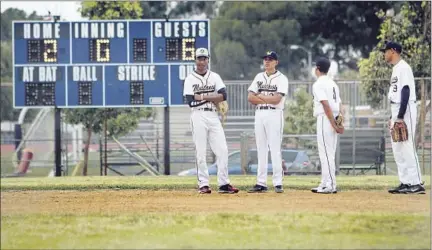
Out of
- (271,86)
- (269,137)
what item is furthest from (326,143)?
(271,86)

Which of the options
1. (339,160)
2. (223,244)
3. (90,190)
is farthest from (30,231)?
(339,160)

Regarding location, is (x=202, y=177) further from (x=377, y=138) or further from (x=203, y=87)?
(x=377, y=138)

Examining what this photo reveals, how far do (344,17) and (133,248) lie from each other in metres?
32.7

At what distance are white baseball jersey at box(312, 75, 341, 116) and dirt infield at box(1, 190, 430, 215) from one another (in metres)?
1.10

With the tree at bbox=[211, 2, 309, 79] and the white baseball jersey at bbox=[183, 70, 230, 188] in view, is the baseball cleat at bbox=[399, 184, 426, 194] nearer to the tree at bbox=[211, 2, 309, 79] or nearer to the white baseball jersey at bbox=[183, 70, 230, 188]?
the white baseball jersey at bbox=[183, 70, 230, 188]

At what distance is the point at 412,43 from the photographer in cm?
2483

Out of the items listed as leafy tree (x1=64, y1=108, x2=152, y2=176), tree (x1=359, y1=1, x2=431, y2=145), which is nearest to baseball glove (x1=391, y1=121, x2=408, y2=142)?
tree (x1=359, y1=1, x2=431, y2=145)

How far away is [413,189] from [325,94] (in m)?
1.62

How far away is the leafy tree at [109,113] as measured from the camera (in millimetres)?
25719

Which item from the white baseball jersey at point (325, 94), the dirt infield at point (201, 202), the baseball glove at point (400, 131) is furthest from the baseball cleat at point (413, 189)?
the white baseball jersey at point (325, 94)

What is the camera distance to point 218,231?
7.27 m

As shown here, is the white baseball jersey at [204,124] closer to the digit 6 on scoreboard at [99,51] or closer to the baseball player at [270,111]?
the baseball player at [270,111]

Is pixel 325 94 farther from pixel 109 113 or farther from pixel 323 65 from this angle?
pixel 109 113

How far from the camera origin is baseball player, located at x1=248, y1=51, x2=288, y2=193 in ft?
37.1
